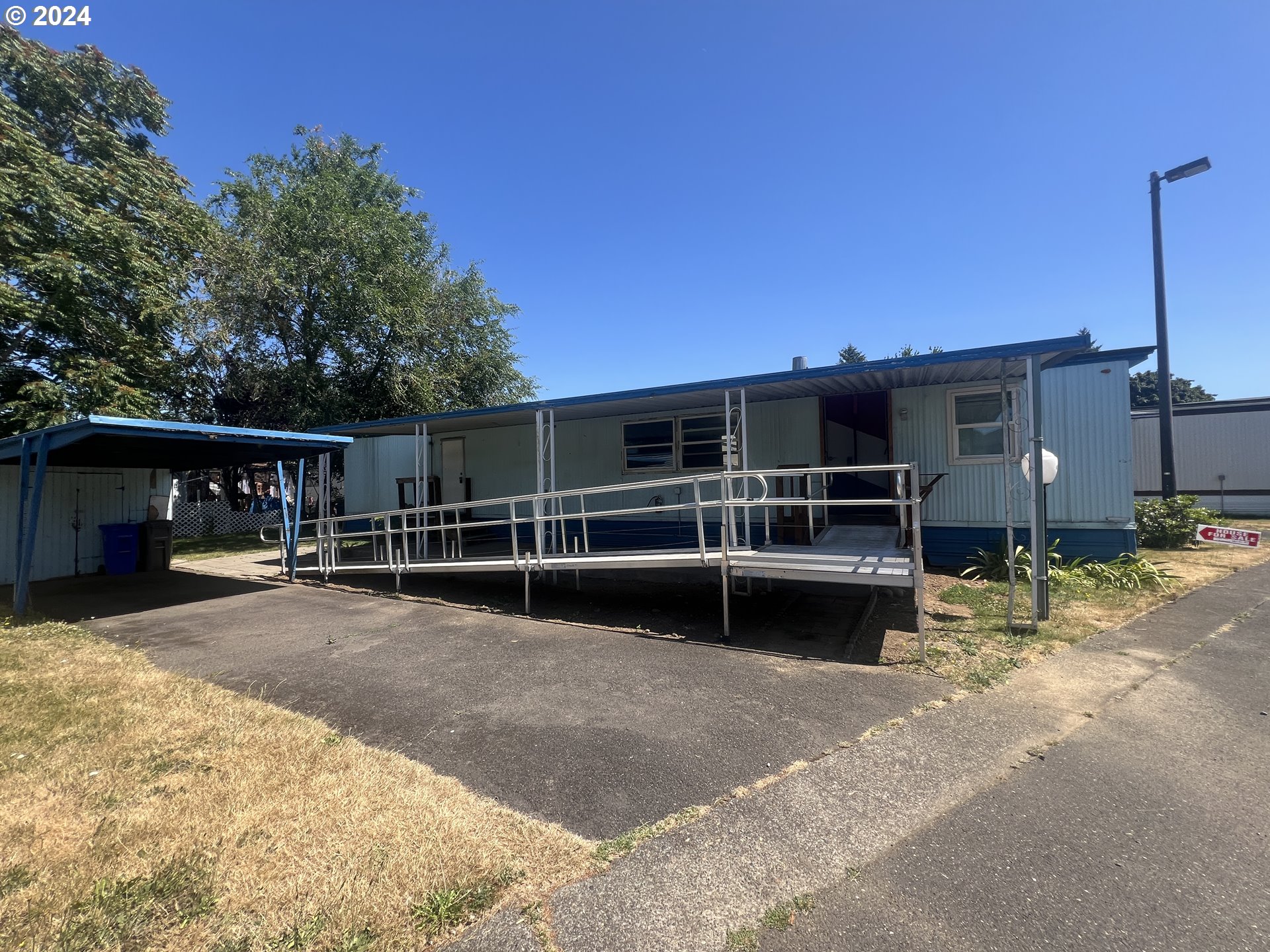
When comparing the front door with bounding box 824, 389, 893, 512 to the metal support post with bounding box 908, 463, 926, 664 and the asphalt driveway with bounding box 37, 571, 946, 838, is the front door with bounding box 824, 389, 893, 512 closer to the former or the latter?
the metal support post with bounding box 908, 463, 926, 664

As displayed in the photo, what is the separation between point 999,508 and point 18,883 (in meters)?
10.3

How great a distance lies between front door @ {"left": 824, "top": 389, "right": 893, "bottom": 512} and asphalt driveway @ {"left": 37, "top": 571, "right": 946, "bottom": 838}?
5.56 metres

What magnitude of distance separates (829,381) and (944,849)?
675 cm

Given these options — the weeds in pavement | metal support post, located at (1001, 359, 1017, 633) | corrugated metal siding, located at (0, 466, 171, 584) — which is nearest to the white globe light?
metal support post, located at (1001, 359, 1017, 633)

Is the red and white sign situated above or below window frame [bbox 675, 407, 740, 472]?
below

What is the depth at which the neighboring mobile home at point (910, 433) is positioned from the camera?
312 inches

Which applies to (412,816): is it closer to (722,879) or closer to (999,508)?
(722,879)

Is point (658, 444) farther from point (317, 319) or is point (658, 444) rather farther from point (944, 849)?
point (317, 319)

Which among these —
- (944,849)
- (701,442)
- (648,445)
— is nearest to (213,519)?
(648,445)

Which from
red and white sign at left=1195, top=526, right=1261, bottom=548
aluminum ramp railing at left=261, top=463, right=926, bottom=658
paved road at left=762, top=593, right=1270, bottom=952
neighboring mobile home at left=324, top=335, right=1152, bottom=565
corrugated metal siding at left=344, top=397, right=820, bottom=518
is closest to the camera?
paved road at left=762, top=593, right=1270, bottom=952

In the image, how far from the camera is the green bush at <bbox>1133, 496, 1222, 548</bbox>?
12.1m

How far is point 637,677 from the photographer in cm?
489

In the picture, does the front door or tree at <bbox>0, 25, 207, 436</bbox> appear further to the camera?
tree at <bbox>0, 25, 207, 436</bbox>

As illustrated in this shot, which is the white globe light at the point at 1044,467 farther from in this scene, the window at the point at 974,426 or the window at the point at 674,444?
the window at the point at 674,444
